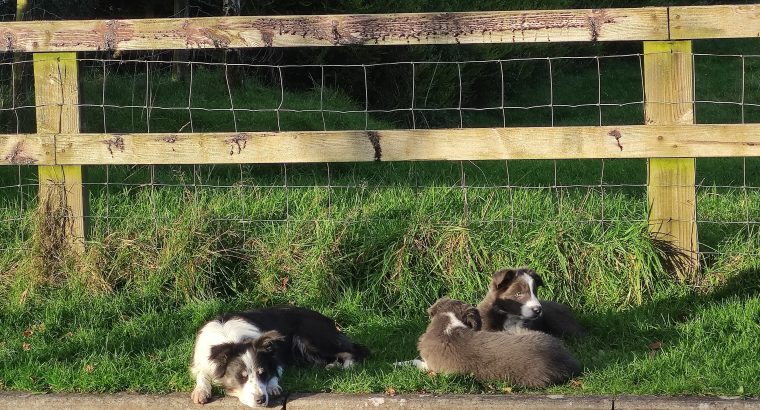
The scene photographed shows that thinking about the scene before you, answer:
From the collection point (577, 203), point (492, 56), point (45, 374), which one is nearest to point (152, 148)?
point (45, 374)

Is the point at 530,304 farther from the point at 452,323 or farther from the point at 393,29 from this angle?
the point at 393,29

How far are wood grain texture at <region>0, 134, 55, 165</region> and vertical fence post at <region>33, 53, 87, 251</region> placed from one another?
112 mm

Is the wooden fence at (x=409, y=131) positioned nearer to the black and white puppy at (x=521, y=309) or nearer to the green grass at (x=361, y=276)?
the green grass at (x=361, y=276)

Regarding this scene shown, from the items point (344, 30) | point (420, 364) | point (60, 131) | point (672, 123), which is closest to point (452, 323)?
point (420, 364)

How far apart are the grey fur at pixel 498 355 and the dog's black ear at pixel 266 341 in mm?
898

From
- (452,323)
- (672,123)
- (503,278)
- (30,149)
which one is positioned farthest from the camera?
(30,149)

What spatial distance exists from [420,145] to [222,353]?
86.6 inches

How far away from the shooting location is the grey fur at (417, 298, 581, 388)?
18.4 feet

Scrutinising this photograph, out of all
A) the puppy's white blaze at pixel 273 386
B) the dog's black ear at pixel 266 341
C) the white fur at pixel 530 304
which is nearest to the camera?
the puppy's white blaze at pixel 273 386

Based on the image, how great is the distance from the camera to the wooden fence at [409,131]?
691 centimetres

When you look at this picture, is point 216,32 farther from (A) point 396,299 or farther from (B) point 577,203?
(B) point 577,203

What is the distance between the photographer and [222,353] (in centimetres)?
565

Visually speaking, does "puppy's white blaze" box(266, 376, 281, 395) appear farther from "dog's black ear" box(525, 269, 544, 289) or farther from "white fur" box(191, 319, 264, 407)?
"dog's black ear" box(525, 269, 544, 289)

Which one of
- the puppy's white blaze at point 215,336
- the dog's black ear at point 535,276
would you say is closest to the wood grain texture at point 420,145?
the dog's black ear at point 535,276
